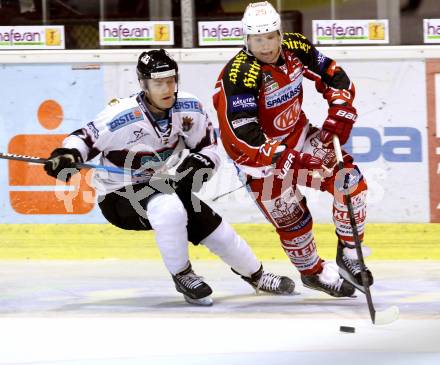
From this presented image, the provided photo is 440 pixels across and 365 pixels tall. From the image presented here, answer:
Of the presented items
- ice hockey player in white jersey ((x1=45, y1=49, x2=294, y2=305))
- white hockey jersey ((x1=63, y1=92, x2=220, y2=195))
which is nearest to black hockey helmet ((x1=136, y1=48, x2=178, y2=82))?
ice hockey player in white jersey ((x1=45, y1=49, x2=294, y2=305))

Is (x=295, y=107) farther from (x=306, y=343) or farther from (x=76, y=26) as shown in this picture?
(x=76, y=26)

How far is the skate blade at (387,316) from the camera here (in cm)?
421

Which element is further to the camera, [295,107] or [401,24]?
[401,24]

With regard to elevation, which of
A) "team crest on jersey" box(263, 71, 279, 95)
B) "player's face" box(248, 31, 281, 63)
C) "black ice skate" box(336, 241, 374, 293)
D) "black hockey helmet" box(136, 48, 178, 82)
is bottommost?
"black ice skate" box(336, 241, 374, 293)

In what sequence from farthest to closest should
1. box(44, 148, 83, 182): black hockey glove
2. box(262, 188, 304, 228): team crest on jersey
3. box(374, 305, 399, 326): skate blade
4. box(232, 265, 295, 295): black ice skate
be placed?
box(232, 265, 295, 295): black ice skate, box(262, 188, 304, 228): team crest on jersey, box(44, 148, 83, 182): black hockey glove, box(374, 305, 399, 326): skate blade

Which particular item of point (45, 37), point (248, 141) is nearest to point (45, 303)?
point (248, 141)

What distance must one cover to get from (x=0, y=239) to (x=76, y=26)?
46.4 inches

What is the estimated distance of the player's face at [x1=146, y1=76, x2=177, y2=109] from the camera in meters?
4.71

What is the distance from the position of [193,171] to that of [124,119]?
342 mm

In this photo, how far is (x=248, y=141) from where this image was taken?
15.2 feet

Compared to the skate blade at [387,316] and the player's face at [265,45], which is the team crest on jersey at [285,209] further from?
the skate blade at [387,316]

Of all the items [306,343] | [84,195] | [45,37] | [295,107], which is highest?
[45,37]

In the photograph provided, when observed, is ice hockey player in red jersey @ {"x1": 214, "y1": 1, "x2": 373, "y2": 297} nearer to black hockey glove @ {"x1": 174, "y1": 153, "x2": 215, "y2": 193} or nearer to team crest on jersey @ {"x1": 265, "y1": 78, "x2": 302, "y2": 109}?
team crest on jersey @ {"x1": 265, "y1": 78, "x2": 302, "y2": 109}

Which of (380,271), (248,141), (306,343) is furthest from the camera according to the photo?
(380,271)
